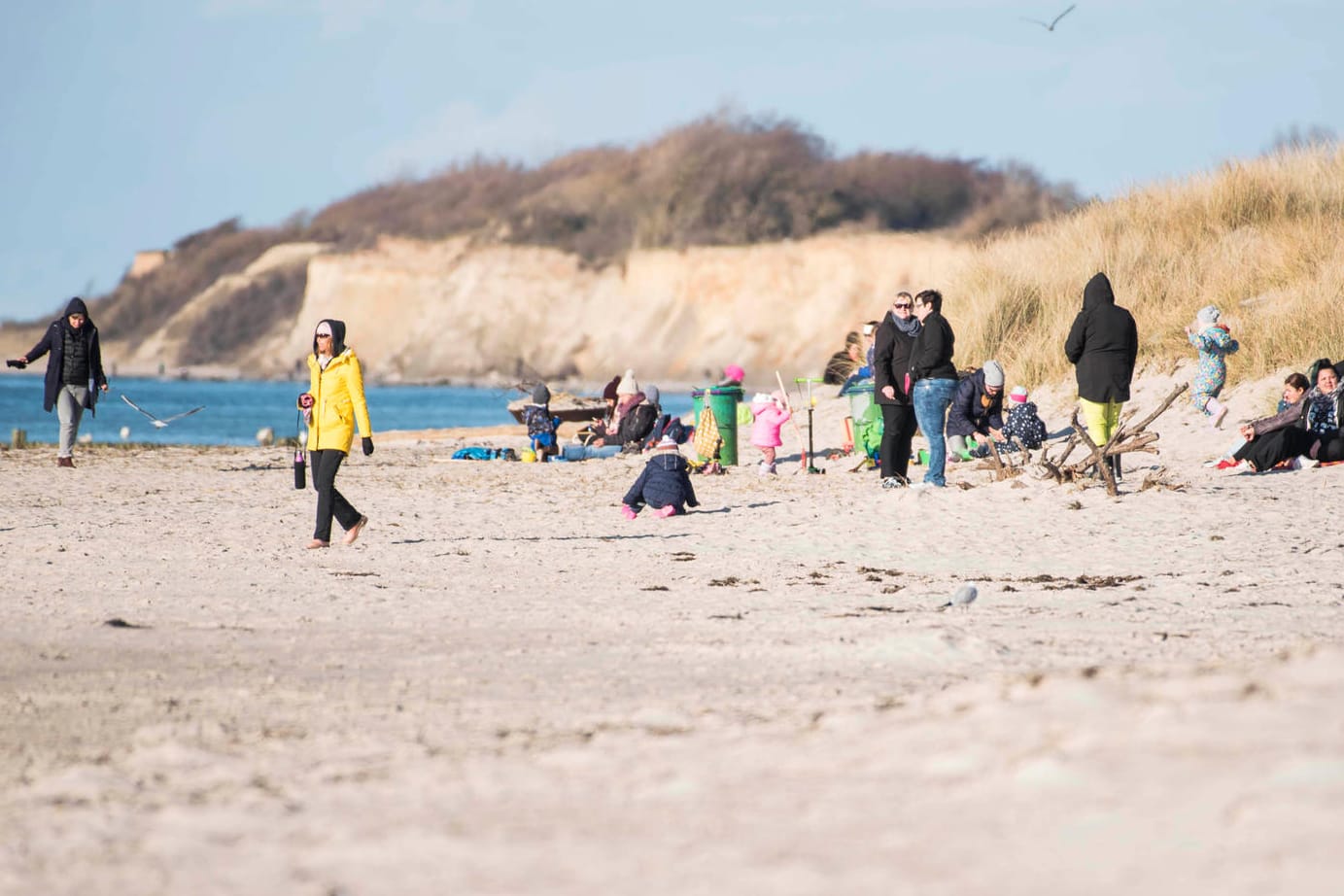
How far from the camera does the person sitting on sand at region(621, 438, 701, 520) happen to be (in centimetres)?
1190

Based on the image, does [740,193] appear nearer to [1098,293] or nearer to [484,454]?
[484,454]

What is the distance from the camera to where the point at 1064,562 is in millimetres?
9141

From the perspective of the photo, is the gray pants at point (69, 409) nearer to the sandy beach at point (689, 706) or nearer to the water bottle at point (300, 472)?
the sandy beach at point (689, 706)

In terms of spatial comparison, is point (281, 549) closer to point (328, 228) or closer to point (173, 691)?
point (173, 691)

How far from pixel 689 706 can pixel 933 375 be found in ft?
23.9

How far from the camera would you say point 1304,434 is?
1332 cm

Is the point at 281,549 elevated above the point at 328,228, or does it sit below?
below

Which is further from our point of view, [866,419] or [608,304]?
[608,304]

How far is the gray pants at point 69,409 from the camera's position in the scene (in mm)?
15758

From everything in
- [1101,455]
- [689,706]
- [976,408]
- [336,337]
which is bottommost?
[689,706]

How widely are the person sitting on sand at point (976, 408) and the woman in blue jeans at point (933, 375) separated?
9.41 feet

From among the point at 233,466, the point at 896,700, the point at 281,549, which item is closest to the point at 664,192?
the point at 233,466

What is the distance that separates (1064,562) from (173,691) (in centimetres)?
549

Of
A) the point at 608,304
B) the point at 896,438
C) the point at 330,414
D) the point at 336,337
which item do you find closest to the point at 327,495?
the point at 330,414
